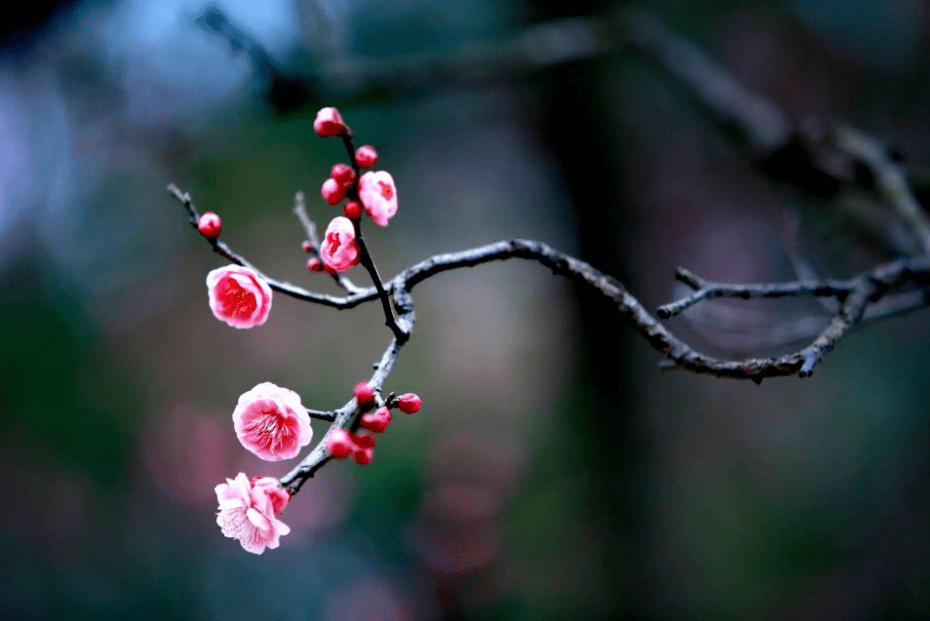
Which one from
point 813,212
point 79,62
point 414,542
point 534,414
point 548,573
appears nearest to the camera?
→ point 813,212

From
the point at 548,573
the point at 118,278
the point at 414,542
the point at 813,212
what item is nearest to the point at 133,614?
the point at 414,542

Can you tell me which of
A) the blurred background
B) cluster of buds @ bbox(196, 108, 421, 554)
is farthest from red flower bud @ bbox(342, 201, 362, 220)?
the blurred background

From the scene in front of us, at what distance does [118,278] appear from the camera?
2.08 metres

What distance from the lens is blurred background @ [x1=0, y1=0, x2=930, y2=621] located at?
179cm

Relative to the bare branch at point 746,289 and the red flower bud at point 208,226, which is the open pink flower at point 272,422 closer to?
the red flower bud at point 208,226

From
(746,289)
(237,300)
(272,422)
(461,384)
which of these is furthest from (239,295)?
(461,384)

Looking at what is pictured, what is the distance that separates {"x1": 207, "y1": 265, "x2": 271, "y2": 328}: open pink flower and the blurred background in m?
1.18

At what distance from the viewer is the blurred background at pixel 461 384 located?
1.79 m

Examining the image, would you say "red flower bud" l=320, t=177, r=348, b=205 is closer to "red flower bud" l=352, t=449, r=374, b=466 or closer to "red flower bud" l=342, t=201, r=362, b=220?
"red flower bud" l=342, t=201, r=362, b=220

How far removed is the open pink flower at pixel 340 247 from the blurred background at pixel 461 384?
1.17 metres

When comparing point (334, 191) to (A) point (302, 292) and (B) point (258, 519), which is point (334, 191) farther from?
(B) point (258, 519)

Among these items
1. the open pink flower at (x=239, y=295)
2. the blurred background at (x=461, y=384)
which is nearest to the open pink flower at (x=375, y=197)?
the open pink flower at (x=239, y=295)

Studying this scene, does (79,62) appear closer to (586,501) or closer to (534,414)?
(534,414)

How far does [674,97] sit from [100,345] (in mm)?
2560
